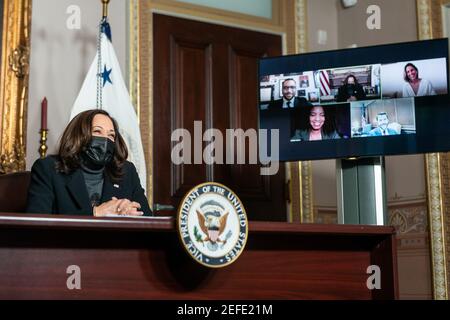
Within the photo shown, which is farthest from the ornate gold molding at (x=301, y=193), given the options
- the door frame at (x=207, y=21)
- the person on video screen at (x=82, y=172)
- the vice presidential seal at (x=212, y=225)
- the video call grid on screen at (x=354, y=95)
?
the vice presidential seal at (x=212, y=225)

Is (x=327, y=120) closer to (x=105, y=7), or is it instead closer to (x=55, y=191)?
(x=55, y=191)

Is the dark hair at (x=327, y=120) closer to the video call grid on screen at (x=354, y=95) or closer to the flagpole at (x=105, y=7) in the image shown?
the video call grid on screen at (x=354, y=95)

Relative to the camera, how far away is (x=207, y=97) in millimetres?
4512

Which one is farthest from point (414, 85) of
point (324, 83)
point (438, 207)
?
point (438, 207)

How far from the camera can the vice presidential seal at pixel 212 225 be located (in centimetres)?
179

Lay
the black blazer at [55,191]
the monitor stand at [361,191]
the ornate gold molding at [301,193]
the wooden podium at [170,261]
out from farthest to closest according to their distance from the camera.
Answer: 1. the ornate gold molding at [301,193]
2. the monitor stand at [361,191]
3. the black blazer at [55,191]
4. the wooden podium at [170,261]

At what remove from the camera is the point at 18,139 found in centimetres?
379

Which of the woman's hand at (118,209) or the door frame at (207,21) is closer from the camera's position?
the woman's hand at (118,209)

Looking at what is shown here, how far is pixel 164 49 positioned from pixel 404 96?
1.81 meters

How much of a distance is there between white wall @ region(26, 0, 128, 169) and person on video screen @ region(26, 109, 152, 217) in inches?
48.3

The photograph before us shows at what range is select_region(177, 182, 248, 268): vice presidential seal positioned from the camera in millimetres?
1788

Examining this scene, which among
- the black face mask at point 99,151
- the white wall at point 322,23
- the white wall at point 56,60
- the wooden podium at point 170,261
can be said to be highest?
the white wall at point 322,23

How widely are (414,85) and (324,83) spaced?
388mm

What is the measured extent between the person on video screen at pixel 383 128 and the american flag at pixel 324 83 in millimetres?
250
